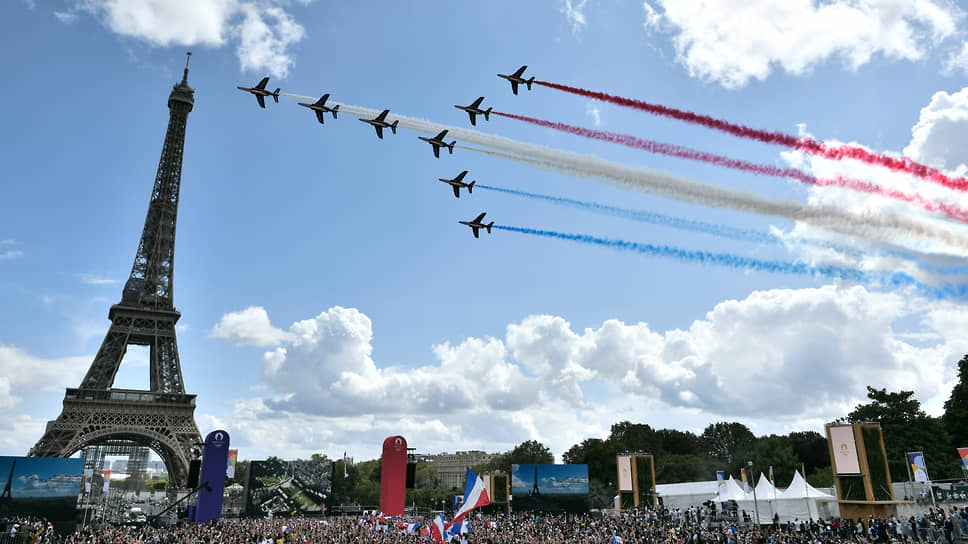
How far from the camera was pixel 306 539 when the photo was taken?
3294 centimetres

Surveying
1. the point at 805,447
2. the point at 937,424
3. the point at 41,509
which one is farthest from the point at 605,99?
the point at 805,447

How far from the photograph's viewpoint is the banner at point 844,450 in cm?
3880

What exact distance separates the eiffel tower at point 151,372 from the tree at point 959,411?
80.7 m

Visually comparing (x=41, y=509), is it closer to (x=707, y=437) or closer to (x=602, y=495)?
(x=602, y=495)

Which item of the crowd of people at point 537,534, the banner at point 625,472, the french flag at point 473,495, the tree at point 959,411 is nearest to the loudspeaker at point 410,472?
the crowd of people at point 537,534

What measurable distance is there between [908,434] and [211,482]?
69530 millimetres

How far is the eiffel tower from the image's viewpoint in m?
65.3

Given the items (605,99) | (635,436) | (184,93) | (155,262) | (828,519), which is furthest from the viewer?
(635,436)

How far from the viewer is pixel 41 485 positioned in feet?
143

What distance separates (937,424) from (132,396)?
8880cm

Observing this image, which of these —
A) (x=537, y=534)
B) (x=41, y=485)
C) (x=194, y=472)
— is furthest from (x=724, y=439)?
(x=41, y=485)

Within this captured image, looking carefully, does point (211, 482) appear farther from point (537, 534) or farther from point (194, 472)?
point (537, 534)

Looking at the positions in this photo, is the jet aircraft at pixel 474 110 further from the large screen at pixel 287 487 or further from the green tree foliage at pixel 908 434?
the green tree foliage at pixel 908 434

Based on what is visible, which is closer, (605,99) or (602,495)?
(605,99)
